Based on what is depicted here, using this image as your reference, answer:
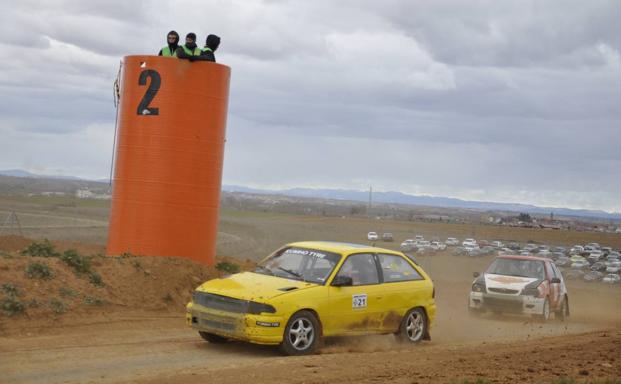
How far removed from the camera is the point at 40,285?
42.4 ft

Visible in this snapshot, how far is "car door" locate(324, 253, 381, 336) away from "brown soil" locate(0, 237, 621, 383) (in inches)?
13.6

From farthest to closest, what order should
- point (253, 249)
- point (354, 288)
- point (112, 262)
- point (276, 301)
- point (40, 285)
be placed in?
point (253, 249), point (112, 262), point (40, 285), point (354, 288), point (276, 301)

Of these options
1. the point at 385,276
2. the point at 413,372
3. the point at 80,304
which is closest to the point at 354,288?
the point at 385,276

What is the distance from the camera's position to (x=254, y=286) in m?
11.5

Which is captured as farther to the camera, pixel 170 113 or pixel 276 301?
pixel 170 113

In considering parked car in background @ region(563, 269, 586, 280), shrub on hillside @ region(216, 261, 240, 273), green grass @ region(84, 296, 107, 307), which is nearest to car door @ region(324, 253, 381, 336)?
green grass @ region(84, 296, 107, 307)

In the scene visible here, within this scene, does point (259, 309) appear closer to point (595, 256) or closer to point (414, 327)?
point (414, 327)

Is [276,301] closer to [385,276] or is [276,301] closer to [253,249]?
[385,276]

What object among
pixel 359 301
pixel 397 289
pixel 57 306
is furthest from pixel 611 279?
pixel 57 306

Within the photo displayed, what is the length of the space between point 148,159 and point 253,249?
37.3 m

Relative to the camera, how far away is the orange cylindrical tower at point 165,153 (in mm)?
15430

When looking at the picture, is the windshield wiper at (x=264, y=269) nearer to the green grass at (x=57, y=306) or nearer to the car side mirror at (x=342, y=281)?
the car side mirror at (x=342, y=281)

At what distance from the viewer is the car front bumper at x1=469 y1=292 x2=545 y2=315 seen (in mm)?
19031

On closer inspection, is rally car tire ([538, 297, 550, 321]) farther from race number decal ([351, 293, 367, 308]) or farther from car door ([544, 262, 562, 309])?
race number decal ([351, 293, 367, 308])
